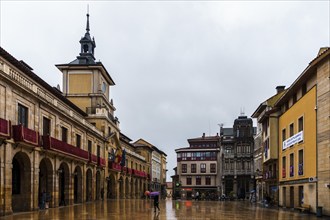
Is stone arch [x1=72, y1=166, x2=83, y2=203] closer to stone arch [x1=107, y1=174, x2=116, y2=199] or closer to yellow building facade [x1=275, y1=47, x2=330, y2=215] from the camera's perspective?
stone arch [x1=107, y1=174, x2=116, y2=199]

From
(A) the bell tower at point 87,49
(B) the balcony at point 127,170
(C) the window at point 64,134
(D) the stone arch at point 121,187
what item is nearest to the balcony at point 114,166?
(D) the stone arch at point 121,187

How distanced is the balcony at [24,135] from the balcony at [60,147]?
257 centimetres

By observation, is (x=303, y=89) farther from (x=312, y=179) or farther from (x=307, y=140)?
(x=312, y=179)

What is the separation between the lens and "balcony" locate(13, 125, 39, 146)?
1218 inches

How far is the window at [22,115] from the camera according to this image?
32.9 m

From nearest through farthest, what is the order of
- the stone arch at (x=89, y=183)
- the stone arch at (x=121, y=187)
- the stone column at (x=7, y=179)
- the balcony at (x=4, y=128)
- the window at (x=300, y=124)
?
1. the balcony at (x=4, y=128)
2. the stone column at (x=7, y=179)
3. the window at (x=300, y=124)
4. the stone arch at (x=89, y=183)
5. the stone arch at (x=121, y=187)

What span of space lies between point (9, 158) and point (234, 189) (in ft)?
245

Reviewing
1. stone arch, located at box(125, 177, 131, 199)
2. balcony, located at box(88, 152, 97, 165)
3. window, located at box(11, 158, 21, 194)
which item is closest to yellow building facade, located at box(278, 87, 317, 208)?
balcony, located at box(88, 152, 97, 165)

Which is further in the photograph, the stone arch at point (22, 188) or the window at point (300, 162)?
the window at point (300, 162)

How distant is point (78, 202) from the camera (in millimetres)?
50906

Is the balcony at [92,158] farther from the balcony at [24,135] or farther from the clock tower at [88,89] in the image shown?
the balcony at [24,135]

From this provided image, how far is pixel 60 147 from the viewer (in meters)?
40.0

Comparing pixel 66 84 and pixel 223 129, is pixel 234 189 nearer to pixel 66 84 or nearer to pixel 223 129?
pixel 223 129

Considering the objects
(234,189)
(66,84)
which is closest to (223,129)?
(234,189)
